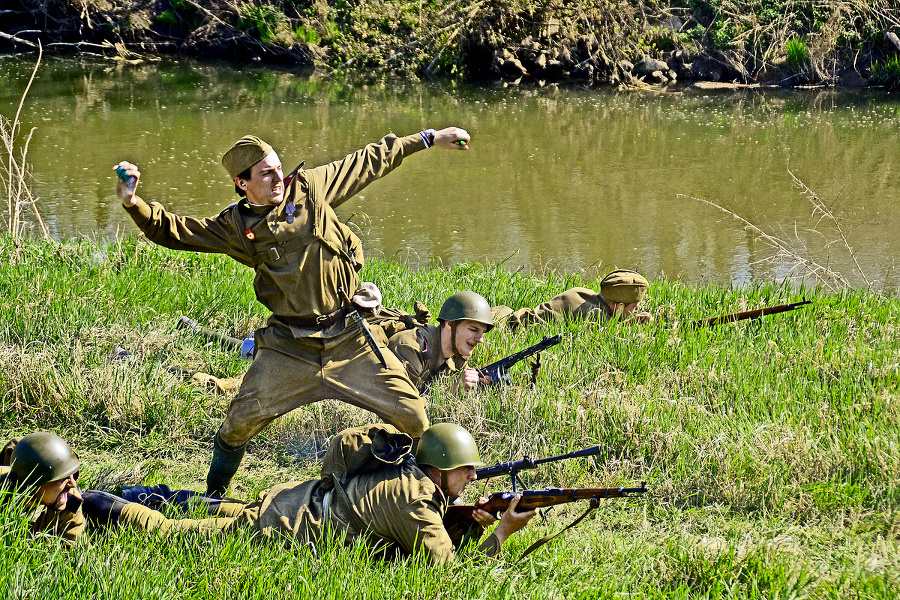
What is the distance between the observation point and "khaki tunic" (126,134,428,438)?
4754mm

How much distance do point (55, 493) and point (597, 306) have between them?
4331 millimetres

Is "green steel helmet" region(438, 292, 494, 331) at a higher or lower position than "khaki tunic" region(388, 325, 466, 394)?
higher

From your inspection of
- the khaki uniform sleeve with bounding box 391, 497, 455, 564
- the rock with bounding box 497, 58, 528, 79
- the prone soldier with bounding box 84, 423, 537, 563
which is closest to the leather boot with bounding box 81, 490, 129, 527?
the prone soldier with bounding box 84, 423, 537, 563

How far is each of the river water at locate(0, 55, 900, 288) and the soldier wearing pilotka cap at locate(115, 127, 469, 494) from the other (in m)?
5.45

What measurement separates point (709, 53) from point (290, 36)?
10.8m

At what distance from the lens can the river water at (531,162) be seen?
39.5ft

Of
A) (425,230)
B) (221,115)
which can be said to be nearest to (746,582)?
(425,230)

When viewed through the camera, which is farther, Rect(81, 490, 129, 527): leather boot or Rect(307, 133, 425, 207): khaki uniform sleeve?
Rect(307, 133, 425, 207): khaki uniform sleeve

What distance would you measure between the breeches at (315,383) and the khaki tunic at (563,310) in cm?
227

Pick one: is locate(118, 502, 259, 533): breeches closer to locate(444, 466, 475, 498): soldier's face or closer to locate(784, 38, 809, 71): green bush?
locate(444, 466, 475, 498): soldier's face

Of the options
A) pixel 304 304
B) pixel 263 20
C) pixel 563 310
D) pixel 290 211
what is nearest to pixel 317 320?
pixel 304 304

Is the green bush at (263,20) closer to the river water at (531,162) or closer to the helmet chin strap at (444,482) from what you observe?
the river water at (531,162)

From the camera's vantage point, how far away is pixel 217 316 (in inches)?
282

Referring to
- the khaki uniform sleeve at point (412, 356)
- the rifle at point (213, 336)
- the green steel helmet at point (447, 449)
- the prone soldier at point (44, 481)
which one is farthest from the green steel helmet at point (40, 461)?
the rifle at point (213, 336)
